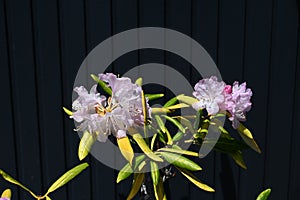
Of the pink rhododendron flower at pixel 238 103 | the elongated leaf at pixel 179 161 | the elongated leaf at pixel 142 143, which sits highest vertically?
the pink rhododendron flower at pixel 238 103

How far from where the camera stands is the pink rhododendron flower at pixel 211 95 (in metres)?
1.49

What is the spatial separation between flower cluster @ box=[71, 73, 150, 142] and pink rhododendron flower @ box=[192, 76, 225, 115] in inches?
9.6

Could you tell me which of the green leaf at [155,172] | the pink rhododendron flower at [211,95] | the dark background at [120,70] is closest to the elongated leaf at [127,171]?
the green leaf at [155,172]

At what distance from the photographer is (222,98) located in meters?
1.49

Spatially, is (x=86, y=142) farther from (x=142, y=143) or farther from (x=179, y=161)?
(x=179, y=161)

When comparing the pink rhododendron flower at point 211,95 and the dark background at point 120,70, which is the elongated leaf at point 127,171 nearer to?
the pink rhododendron flower at point 211,95

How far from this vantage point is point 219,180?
251 cm

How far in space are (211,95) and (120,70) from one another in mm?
851

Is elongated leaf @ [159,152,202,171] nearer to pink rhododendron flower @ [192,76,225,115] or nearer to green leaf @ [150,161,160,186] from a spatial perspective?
green leaf @ [150,161,160,186]

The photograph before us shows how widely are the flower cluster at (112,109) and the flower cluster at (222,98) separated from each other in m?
0.25

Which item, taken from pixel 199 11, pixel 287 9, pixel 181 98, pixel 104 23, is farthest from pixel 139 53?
pixel 287 9

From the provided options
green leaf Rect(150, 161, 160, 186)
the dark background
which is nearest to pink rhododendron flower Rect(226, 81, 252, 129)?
green leaf Rect(150, 161, 160, 186)

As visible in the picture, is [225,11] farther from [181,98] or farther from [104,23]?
[181,98]

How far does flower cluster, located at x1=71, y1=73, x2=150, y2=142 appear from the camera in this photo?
1356 millimetres
